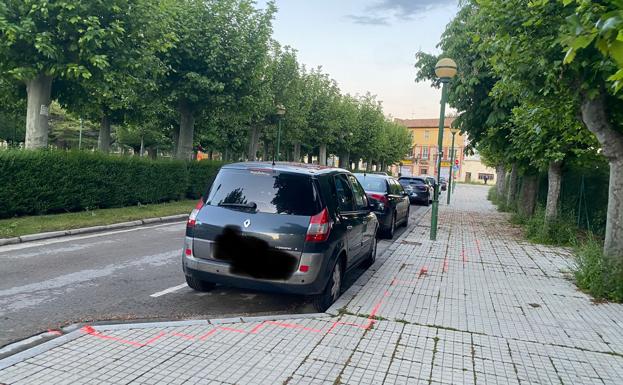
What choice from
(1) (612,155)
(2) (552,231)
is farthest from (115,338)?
(2) (552,231)

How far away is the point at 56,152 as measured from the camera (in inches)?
465

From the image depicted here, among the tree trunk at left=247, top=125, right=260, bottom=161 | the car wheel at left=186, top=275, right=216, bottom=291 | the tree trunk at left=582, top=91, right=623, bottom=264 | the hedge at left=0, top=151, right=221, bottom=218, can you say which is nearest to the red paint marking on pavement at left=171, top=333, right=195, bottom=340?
the car wheel at left=186, top=275, right=216, bottom=291

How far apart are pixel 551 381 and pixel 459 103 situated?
38.8 feet

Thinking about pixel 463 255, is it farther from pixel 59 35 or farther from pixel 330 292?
pixel 59 35

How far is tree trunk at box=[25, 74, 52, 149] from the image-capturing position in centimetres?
1228

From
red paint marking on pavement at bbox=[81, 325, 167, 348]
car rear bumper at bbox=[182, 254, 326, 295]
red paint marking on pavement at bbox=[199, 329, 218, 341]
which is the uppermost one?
car rear bumper at bbox=[182, 254, 326, 295]

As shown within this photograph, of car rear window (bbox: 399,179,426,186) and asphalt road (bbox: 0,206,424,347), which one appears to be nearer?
asphalt road (bbox: 0,206,424,347)

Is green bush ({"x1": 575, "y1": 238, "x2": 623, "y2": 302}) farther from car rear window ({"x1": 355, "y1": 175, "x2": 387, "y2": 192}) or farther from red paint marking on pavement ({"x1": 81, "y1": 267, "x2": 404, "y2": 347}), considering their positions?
car rear window ({"x1": 355, "y1": 175, "x2": 387, "y2": 192})

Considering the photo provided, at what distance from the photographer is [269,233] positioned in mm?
4953

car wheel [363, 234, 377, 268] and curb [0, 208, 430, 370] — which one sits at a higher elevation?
car wheel [363, 234, 377, 268]

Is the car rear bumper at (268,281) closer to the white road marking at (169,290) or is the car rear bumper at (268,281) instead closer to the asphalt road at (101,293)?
the asphalt road at (101,293)

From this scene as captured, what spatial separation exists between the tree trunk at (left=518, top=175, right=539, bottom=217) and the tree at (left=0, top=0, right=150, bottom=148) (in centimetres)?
1447

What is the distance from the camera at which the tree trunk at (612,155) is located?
6.81 m

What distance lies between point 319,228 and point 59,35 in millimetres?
9579
